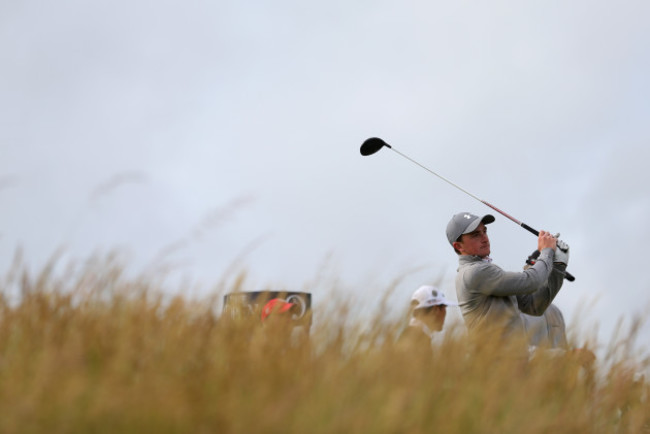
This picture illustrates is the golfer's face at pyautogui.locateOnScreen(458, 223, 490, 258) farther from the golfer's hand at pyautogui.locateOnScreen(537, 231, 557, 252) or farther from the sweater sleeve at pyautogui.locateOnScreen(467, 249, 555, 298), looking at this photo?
the golfer's hand at pyautogui.locateOnScreen(537, 231, 557, 252)

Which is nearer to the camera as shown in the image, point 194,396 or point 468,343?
point 194,396

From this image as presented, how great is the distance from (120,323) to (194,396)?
3.07 ft

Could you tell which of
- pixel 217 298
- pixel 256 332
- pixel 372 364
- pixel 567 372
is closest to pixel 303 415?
pixel 372 364

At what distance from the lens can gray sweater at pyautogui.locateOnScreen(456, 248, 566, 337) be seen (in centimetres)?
557

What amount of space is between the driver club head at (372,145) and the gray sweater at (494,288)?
2.43 metres

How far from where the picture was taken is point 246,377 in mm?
3467

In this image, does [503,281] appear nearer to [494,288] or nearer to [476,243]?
[494,288]

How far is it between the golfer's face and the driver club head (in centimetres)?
232

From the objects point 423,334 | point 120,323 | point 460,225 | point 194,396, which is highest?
point 460,225

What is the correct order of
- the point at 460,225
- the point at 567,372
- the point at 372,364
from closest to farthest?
1. the point at 372,364
2. the point at 567,372
3. the point at 460,225

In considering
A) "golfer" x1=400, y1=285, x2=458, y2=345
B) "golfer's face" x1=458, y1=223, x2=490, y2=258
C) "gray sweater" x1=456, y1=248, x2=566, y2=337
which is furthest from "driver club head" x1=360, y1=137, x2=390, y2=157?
"golfer" x1=400, y1=285, x2=458, y2=345

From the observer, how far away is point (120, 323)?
13.3ft

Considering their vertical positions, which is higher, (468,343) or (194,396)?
(468,343)

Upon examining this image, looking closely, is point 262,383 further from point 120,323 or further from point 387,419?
point 120,323
